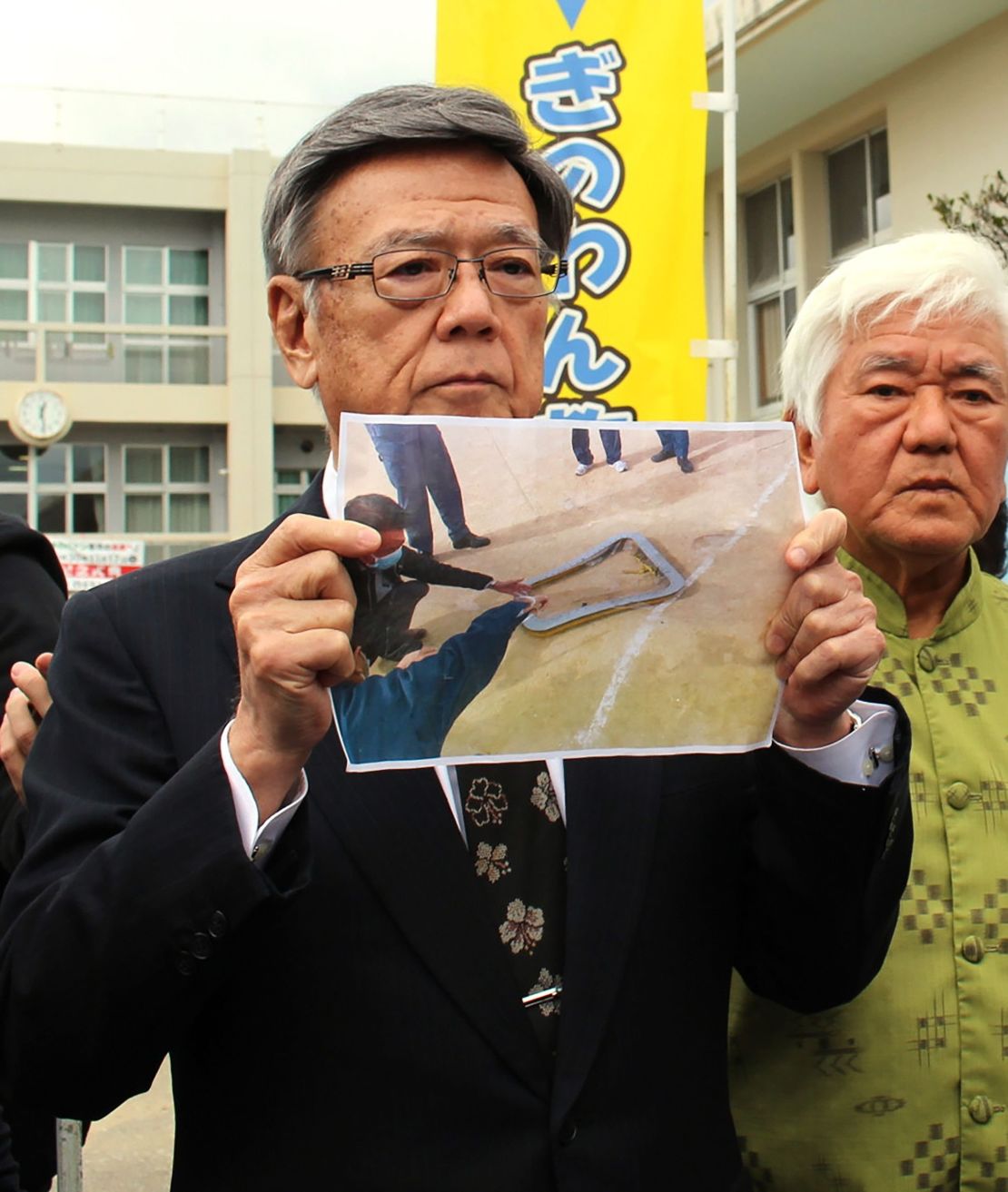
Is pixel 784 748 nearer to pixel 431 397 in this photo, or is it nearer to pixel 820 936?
pixel 820 936

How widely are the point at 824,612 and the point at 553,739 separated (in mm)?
276

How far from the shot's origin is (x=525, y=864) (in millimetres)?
1374

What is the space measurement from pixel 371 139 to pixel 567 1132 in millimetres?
1091

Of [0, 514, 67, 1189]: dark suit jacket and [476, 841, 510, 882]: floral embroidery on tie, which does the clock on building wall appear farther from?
[476, 841, 510, 882]: floral embroidery on tie

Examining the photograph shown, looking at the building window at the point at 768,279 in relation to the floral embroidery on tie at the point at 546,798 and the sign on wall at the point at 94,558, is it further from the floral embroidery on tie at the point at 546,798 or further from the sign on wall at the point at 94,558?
the floral embroidery on tie at the point at 546,798

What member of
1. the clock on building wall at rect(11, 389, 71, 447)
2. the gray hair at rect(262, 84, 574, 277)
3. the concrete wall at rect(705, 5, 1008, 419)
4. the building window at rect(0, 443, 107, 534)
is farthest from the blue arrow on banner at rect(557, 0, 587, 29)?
the building window at rect(0, 443, 107, 534)

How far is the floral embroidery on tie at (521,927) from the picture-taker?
4.37 feet

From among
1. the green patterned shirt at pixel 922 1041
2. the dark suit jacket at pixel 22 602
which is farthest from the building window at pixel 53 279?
the green patterned shirt at pixel 922 1041

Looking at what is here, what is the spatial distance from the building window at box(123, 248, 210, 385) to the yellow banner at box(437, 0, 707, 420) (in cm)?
2159

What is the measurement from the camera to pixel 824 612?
118cm

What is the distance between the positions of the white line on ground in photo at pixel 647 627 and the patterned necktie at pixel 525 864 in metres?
0.19

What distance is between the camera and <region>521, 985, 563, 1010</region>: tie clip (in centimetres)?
132

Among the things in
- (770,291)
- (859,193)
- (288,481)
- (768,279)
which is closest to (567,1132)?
(859,193)

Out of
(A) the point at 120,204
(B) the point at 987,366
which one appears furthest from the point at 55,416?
(B) the point at 987,366
